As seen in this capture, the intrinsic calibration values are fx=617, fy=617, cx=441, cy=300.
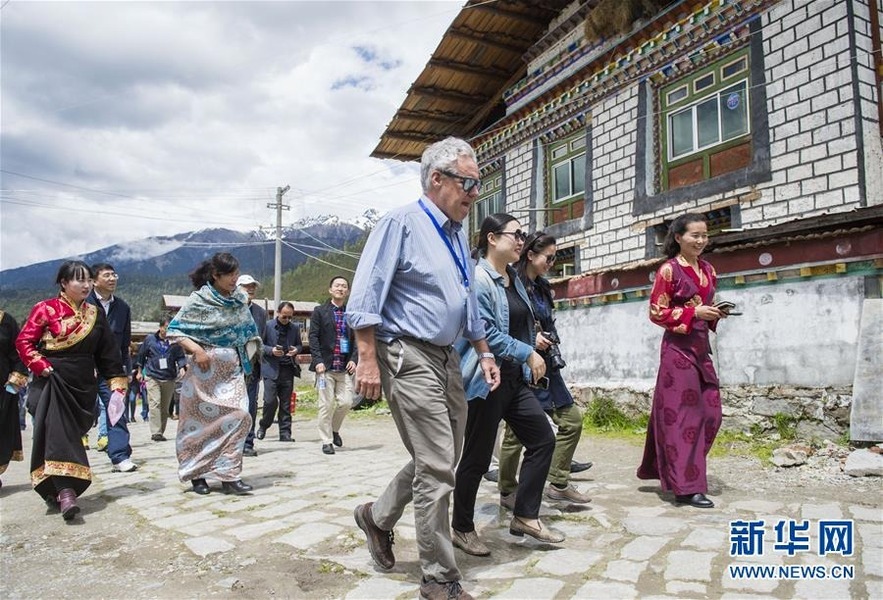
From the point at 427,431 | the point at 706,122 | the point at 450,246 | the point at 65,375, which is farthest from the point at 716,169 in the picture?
the point at 65,375

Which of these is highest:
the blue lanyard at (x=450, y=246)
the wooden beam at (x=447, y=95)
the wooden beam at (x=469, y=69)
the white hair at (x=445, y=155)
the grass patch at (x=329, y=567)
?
the wooden beam at (x=469, y=69)

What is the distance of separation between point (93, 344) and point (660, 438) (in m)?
4.47

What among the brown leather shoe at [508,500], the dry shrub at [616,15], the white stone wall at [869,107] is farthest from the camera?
the dry shrub at [616,15]

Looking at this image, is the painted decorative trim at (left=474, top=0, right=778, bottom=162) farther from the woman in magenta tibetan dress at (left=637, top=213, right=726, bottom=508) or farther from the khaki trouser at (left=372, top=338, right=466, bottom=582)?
the khaki trouser at (left=372, top=338, right=466, bottom=582)

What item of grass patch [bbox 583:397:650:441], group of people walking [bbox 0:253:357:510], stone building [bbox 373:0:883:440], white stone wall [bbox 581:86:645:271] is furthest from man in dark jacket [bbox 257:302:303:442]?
white stone wall [bbox 581:86:645:271]

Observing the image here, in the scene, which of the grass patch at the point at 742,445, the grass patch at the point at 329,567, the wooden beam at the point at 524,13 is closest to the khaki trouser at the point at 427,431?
the grass patch at the point at 329,567

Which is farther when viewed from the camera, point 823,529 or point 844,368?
point 844,368

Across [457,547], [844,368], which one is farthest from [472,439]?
[844,368]

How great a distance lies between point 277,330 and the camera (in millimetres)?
8289

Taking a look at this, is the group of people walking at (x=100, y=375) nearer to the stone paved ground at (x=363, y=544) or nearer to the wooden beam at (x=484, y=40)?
the stone paved ground at (x=363, y=544)

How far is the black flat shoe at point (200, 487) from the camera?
4.90 m

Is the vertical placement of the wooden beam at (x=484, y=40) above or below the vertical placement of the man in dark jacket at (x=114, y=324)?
above

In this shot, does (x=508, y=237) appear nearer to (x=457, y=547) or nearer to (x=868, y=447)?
(x=457, y=547)

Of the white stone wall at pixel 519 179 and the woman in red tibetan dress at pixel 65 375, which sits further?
the white stone wall at pixel 519 179
